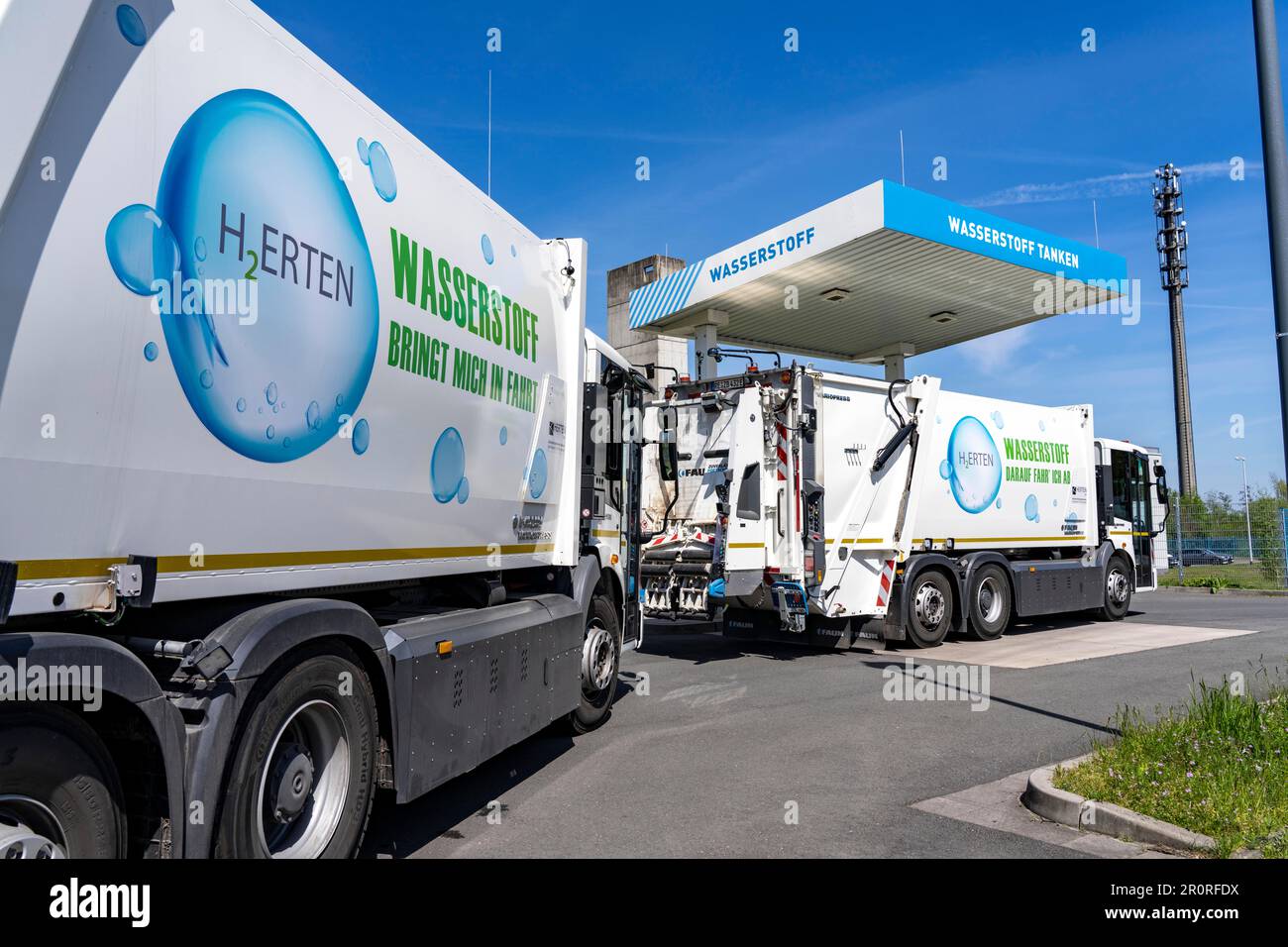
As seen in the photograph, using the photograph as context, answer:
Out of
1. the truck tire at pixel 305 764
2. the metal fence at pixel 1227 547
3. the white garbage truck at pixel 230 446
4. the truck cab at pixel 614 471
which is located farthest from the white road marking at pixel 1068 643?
the metal fence at pixel 1227 547

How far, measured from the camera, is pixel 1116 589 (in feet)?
52.8

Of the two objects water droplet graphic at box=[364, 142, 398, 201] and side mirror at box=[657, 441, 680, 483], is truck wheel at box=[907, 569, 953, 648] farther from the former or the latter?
water droplet graphic at box=[364, 142, 398, 201]

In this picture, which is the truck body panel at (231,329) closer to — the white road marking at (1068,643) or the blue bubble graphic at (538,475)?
the blue bubble graphic at (538,475)

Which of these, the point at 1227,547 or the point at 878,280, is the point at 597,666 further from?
the point at 1227,547

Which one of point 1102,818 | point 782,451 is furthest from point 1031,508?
point 1102,818

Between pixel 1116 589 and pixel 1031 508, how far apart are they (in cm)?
339

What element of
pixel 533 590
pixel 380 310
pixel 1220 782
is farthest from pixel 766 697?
pixel 380 310

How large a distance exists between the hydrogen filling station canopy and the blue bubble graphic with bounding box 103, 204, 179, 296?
11.6 meters

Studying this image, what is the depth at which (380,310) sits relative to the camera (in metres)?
4.21

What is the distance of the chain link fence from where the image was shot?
2462cm

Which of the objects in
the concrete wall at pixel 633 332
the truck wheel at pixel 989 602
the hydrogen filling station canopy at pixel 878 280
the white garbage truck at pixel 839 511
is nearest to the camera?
the white garbage truck at pixel 839 511

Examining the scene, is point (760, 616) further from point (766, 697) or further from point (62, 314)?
point (62, 314)

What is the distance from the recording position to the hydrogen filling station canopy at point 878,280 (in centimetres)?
1373

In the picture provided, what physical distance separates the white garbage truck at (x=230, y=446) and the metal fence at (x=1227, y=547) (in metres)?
24.7
